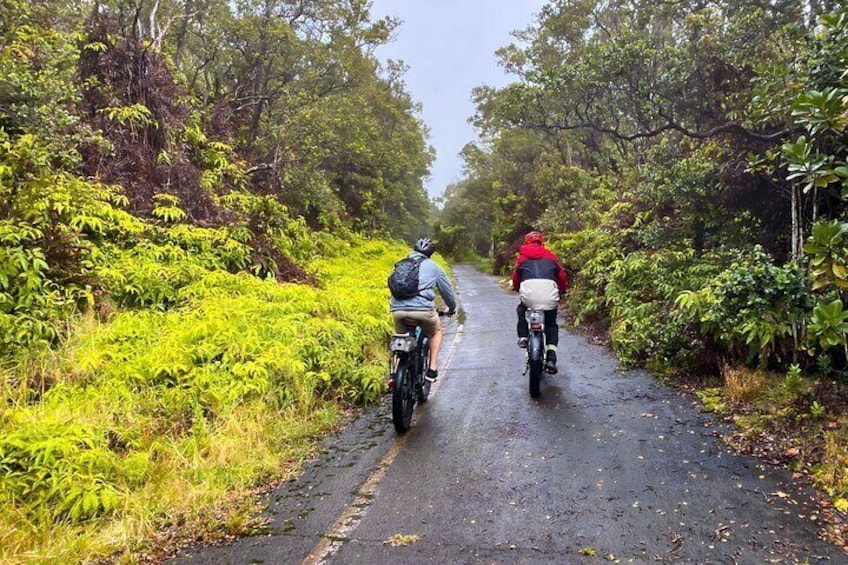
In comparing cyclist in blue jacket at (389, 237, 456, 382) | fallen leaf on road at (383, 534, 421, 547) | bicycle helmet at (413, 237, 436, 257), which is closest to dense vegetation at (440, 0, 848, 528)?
fallen leaf on road at (383, 534, 421, 547)

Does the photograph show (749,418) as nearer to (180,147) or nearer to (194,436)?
(194,436)

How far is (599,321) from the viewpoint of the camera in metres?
11.4

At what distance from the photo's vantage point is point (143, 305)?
318 inches

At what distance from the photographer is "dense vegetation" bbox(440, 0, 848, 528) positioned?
4.53m

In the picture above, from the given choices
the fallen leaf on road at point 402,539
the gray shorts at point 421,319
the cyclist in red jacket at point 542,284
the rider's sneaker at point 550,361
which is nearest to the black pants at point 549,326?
the cyclist in red jacket at point 542,284

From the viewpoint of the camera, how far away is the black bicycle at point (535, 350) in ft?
21.4

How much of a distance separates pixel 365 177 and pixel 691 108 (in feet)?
76.2

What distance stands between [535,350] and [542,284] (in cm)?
101

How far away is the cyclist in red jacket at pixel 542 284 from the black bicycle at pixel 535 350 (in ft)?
0.99

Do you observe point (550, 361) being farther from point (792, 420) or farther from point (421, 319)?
point (792, 420)

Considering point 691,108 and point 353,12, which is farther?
point 353,12

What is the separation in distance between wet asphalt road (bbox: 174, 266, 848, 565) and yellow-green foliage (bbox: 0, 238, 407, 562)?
0.59m

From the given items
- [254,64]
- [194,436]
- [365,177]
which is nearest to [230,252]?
[194,436]

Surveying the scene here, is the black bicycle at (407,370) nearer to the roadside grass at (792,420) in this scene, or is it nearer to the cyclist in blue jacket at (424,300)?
the cyclist in blue jacket at (424,300)
